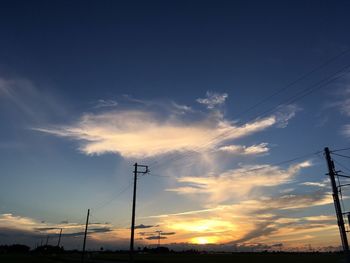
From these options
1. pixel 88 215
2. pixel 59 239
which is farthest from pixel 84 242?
pixel 59 239

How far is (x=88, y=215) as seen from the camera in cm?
8319

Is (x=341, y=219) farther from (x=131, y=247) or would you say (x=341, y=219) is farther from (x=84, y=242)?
(x=84, y=242)

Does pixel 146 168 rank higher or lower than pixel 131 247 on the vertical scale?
higher

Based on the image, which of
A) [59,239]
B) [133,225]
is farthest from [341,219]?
[59,239]

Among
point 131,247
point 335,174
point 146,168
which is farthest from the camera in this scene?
point 146,168

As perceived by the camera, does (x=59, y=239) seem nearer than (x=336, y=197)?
No

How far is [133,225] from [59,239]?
102083 mm

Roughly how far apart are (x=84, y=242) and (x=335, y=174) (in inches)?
2524

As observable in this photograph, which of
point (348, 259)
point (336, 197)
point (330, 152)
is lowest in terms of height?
point (348, 259)

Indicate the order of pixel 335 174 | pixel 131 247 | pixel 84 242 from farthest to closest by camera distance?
pixel 84 242
pixel 131 247
pixel 335 174

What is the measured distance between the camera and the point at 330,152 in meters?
30.4

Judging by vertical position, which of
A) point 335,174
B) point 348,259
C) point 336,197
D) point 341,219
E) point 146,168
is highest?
point 146,168

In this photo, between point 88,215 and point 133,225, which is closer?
point 133,225

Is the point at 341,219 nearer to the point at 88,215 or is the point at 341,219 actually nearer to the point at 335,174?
the point at 335,174
